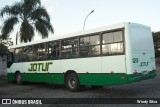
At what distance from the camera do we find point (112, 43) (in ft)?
39.5

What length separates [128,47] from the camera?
11.4 m

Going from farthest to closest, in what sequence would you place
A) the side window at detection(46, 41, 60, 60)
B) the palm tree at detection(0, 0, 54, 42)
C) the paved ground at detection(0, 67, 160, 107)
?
the palm tree at detection(0, 0, 54, 42) → the side window at detection(46, 41, 60, 60) → the paved ground at detection(0, 67, 160, 107)

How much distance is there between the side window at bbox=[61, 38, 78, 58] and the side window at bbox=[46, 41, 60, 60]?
450mm

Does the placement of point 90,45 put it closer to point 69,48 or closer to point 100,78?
point 69,48

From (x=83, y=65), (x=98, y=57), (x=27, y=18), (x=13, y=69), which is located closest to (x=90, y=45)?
(x=98, y=57)

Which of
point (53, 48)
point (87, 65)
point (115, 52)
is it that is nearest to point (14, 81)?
point (53, 48)

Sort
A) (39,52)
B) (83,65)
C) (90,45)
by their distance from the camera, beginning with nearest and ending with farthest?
(90,45)
(83,65)
(39,52)

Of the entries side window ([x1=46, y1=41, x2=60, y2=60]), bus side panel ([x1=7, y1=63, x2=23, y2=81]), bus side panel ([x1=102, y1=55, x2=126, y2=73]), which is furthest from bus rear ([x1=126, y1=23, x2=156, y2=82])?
bus side panel ([x1=7, y1=63, x2=23, y2=81])

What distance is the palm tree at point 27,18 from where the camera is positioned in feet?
104

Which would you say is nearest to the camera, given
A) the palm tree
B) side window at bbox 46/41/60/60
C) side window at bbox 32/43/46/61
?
side window at bbox 46/41/60/60

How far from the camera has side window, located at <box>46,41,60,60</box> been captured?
15213 millimetres

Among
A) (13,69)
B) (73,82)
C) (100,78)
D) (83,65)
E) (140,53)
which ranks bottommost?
(73,82)

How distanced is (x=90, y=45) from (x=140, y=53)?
245 centimetres

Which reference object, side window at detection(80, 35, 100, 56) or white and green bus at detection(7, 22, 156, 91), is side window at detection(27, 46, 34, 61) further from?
side window at detection(80, 35, 100, 56)
